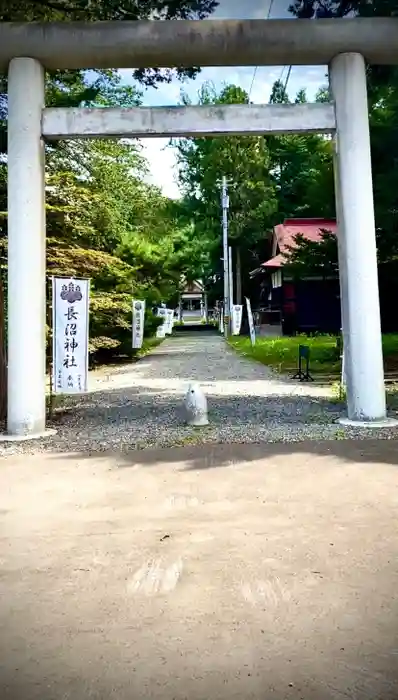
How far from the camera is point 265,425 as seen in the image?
7.98 m

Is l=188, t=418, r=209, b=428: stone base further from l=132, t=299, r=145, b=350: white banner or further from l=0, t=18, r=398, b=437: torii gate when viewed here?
l=132, t=299, r=145, b=350: white banner

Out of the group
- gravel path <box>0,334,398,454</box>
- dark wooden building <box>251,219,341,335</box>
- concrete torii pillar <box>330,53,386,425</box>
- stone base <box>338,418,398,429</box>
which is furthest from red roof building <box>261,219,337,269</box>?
stone base <box>338,418,398,429</box>

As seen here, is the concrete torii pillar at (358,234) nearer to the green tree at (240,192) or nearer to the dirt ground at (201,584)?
the dirt ground at (201,584)

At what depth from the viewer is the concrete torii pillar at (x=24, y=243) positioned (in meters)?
7.41

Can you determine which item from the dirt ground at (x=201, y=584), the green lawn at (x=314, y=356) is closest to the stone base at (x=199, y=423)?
the dirt ground at (x=201, y=584)

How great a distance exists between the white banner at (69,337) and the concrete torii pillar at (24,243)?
23.3 inches

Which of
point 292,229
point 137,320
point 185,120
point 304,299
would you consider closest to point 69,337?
point 185,120

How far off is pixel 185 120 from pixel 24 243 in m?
2.50

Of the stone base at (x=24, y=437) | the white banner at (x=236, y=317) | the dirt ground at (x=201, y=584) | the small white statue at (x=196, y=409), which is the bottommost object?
the dirt ground at (x=201, y=584)

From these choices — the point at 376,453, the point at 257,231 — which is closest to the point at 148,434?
the point at 376,453

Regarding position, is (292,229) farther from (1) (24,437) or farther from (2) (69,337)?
(1) (24,437)

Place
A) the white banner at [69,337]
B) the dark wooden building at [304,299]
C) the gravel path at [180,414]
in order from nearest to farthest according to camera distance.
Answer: the gravel path at [180,414], the white banner at [69,337], the dark wooden building at [304,299]

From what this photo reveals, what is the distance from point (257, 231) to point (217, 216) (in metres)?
4.42

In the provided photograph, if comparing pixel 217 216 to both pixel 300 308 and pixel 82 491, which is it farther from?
pixel 82 491
